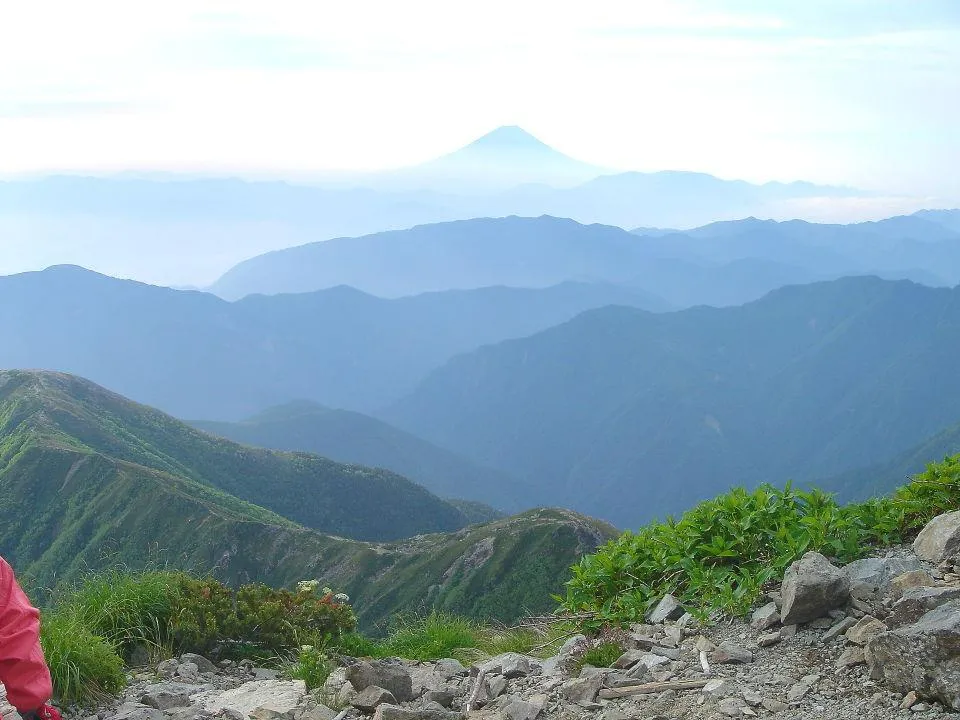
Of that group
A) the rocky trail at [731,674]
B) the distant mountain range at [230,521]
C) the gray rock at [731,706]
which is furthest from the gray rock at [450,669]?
the distant mountain range at [230,521]

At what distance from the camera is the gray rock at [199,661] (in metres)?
8.95

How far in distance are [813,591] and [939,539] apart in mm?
1665

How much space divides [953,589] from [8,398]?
155329 mm

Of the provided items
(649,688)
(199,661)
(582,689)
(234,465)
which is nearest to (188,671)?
(199,661)

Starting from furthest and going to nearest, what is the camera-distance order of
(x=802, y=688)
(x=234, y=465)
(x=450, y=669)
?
(x=234, y=465)
(x=450, y=669)
(x=802, y=688)

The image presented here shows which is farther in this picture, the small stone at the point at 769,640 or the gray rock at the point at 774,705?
the small stone at the point at 769,640

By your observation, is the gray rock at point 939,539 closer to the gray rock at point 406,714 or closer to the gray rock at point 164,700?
the gray rock at point 406,714

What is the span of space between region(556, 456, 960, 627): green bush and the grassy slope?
13357cm

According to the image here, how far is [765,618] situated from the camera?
7.24m

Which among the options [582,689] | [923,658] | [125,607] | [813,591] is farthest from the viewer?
[125,607]

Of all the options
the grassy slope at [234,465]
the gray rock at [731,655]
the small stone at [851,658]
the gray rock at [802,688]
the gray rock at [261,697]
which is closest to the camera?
the gray rock at [802,688]

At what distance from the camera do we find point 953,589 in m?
6.61

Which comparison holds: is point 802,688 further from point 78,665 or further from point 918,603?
point 78,665

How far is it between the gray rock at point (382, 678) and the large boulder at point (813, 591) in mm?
3209
